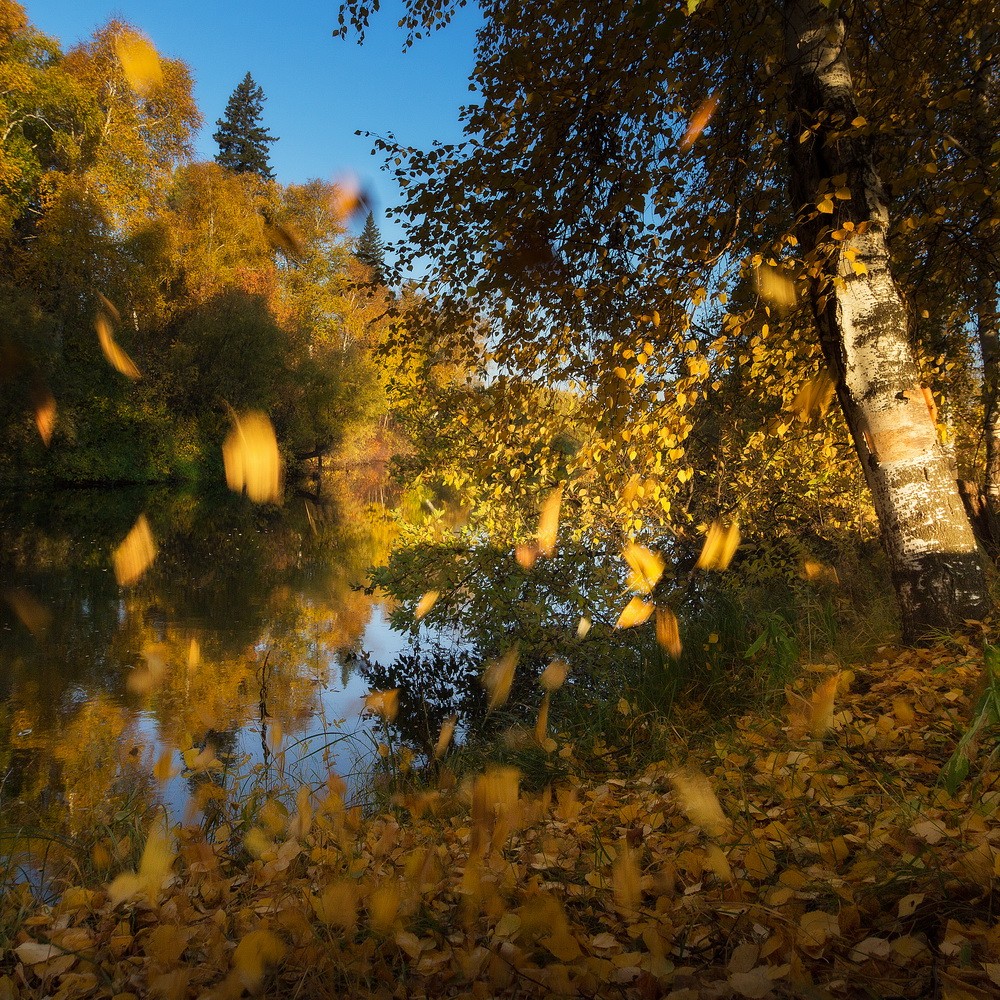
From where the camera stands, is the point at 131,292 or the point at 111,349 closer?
the point at 131,292

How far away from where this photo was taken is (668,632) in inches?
229

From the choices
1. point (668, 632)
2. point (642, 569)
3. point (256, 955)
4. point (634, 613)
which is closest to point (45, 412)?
point (634, 613)

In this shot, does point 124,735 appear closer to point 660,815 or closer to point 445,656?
point 445,656

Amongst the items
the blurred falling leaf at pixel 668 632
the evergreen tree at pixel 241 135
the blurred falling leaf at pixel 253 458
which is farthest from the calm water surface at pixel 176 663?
the evergreen tree at pixel 241 135

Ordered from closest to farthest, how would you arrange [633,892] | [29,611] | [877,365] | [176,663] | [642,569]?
1. [633,892]
2. [877,365]
3. [642,569]
4. [176,663]
5. [29,611]

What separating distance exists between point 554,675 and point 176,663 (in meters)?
4.28

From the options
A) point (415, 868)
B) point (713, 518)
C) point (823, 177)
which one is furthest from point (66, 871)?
point (713, 518)

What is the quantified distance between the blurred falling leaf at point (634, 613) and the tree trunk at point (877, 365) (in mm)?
2990

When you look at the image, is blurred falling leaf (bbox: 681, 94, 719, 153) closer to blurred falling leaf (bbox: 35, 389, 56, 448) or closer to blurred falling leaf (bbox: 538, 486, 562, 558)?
blurred falling leaf (bbox: 538, 486, 562, 558)

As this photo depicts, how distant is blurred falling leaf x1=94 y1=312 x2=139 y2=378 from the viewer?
25547 mm

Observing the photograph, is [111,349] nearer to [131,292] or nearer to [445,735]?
[131,292]

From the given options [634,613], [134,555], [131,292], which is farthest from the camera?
[131,292]

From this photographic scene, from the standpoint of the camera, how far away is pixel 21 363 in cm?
2189

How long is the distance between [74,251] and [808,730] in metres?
25.3
